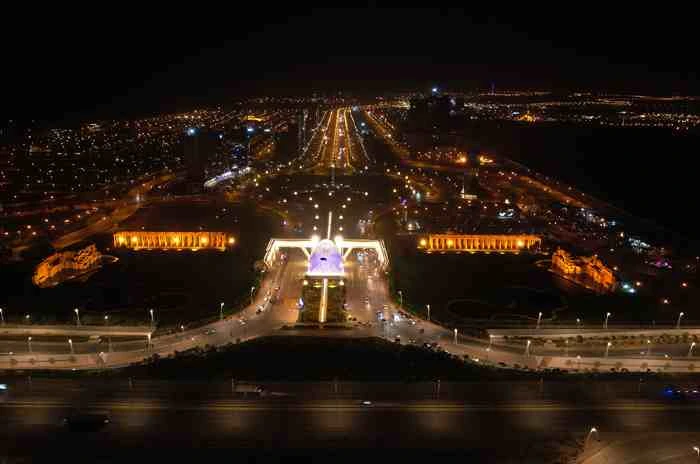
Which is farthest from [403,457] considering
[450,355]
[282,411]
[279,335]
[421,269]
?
[421,269]

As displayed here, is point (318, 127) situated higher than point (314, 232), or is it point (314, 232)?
point (318, 127)

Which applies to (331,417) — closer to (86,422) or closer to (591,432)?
(86,422)

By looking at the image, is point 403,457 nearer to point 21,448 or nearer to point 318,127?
point 21,448

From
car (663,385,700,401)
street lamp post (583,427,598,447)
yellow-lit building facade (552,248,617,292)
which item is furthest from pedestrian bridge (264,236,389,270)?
street lamp post (583,427,598,447)

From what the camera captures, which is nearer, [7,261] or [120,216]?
[7,261]

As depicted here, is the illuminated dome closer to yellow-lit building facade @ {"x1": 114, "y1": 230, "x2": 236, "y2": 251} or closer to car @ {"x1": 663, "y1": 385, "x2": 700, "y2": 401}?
yellow-lit building facade @ {"x1": 114, "y1": 230, "x2": 236, "y2": 251}

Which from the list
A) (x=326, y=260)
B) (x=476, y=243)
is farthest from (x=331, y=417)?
(x=476, y=243)

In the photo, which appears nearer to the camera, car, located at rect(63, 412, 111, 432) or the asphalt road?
the asphalt road
